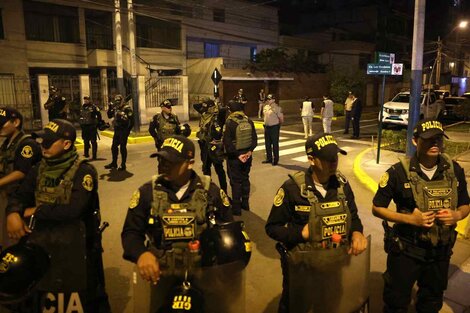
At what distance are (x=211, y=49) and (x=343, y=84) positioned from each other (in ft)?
32.5

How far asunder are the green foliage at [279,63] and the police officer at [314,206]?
2375 cm

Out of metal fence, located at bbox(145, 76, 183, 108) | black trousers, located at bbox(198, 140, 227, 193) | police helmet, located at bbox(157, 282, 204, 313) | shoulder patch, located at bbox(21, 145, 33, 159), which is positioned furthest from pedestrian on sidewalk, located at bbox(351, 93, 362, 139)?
police helmet, located at bbox(157, 282, 204, 313)

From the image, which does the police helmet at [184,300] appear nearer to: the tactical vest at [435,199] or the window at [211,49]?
the tactical vest at [435,199]

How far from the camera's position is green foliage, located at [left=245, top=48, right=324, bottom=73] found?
88.3 ft

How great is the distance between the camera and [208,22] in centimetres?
2930

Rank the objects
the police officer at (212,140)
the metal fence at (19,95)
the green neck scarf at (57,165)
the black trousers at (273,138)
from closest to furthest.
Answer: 1. the green neck scarf at (57,165)
2. the police officer at (212,140)
3. the black trousers at (273,138)
4. the metal fence at (19,95)

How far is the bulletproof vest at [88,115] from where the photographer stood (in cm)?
1084

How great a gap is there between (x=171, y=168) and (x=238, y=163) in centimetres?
398

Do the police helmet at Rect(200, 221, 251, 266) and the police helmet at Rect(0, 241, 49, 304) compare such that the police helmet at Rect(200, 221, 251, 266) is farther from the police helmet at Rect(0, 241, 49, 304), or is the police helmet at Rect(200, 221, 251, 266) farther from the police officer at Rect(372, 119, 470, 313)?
the police officer at Rect(372, 119, 470, 313)

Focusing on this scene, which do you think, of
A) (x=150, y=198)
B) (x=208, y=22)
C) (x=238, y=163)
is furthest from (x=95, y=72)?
(x=150, y=198)

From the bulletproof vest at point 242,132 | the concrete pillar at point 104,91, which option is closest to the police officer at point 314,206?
the bulletproof vest at point 242,132

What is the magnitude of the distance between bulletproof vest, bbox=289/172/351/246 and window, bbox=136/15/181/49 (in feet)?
80.7

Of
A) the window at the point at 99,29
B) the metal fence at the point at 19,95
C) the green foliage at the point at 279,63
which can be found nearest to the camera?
the metal fence at the point at 19,95

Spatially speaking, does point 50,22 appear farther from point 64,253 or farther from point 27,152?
point 64,253
